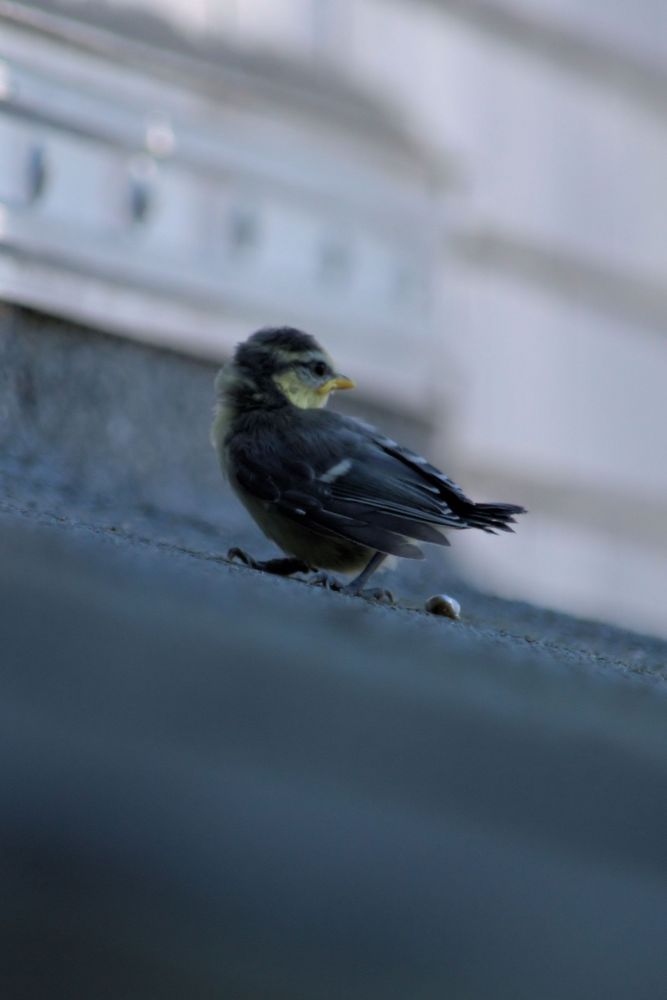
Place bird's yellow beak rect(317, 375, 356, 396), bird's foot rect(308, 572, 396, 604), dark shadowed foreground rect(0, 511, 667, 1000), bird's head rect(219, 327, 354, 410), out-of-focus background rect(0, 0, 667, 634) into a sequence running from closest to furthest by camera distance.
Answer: dark shadowed foreground rect(0, 511, 667, 1000) < bird's foot rect(308, 572, 396, 604) < bird's head rect(219, 327, 354, 410) < bird's yellow beak rect(317, 375, 356, 396) < out-of-focus background rect(0, 0, 667, 634)

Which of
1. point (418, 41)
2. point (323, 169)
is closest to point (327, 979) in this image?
point (323, 169)

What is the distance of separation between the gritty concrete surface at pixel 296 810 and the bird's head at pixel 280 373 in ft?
4.71

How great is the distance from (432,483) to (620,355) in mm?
2849

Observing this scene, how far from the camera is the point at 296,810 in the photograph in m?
1.03

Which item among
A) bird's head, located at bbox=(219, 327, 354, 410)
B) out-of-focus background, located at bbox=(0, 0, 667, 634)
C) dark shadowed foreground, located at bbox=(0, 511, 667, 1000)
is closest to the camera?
dark shadowed foreground, located at bbox=(0, 511, 667, 1000)

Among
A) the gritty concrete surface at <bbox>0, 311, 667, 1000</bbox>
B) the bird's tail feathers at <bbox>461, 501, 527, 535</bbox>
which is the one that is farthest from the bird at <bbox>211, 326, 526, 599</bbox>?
the gritty concrete surface at <bbox>0, 311, 667, 1000</bbox>

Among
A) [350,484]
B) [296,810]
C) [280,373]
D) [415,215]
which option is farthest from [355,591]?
[415,215]

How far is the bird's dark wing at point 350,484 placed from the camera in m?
2.28

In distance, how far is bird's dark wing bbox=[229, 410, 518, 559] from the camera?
2275 millimetres

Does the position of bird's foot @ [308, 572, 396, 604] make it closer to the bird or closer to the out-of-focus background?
the bird

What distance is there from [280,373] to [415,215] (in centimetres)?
148

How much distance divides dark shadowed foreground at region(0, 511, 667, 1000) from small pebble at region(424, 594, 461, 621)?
104 cm

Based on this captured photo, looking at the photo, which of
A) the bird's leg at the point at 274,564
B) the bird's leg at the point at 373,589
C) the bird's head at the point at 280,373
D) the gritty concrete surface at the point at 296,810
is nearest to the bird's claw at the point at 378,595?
the bird's leg at the point at 373,589

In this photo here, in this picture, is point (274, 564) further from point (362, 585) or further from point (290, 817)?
point (290, 817)
